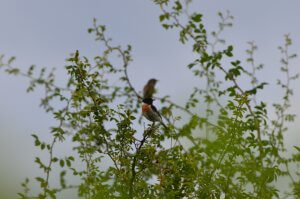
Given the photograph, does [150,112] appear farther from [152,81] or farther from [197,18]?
[197,18]

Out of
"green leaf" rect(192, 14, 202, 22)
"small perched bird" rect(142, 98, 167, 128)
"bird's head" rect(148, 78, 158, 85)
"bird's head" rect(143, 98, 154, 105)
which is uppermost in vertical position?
"green leaf" rect(192, 14, 202, 22)

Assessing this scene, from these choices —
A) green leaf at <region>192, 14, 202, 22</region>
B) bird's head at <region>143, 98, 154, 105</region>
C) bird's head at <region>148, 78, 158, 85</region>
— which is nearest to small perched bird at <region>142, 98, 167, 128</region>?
bird's head at <region>143, 98, 154, 105</region>

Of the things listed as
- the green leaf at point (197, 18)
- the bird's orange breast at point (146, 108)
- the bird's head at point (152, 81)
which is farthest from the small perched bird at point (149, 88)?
the green leaf at point (197, 18)

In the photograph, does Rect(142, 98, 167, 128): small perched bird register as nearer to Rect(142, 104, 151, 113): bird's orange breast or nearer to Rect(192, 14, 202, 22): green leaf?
Rect(142, 104, 151, 113): bird's orange breast

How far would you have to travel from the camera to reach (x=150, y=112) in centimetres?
584

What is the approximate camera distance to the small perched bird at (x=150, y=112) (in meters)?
5.72

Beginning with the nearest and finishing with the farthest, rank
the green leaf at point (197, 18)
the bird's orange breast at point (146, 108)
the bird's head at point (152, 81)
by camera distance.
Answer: the bird's head at point (152, 81) < the bird's orange breast at point (146, 108) < the green leaf at point (197, 18)

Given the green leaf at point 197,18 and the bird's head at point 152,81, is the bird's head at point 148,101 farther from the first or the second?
the green leaf at point 197,18

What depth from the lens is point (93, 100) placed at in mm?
5785

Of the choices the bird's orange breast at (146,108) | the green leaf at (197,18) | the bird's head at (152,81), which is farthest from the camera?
the green leaf at (197,18)

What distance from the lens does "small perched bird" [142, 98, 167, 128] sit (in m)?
5.72

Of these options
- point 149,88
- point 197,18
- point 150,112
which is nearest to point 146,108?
point 150,112

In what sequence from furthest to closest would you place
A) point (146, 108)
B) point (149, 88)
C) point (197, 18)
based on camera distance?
1. point (197, 18)
2. point (146, 108)
3. point (149, 88)

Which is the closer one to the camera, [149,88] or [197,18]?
[149,88]
